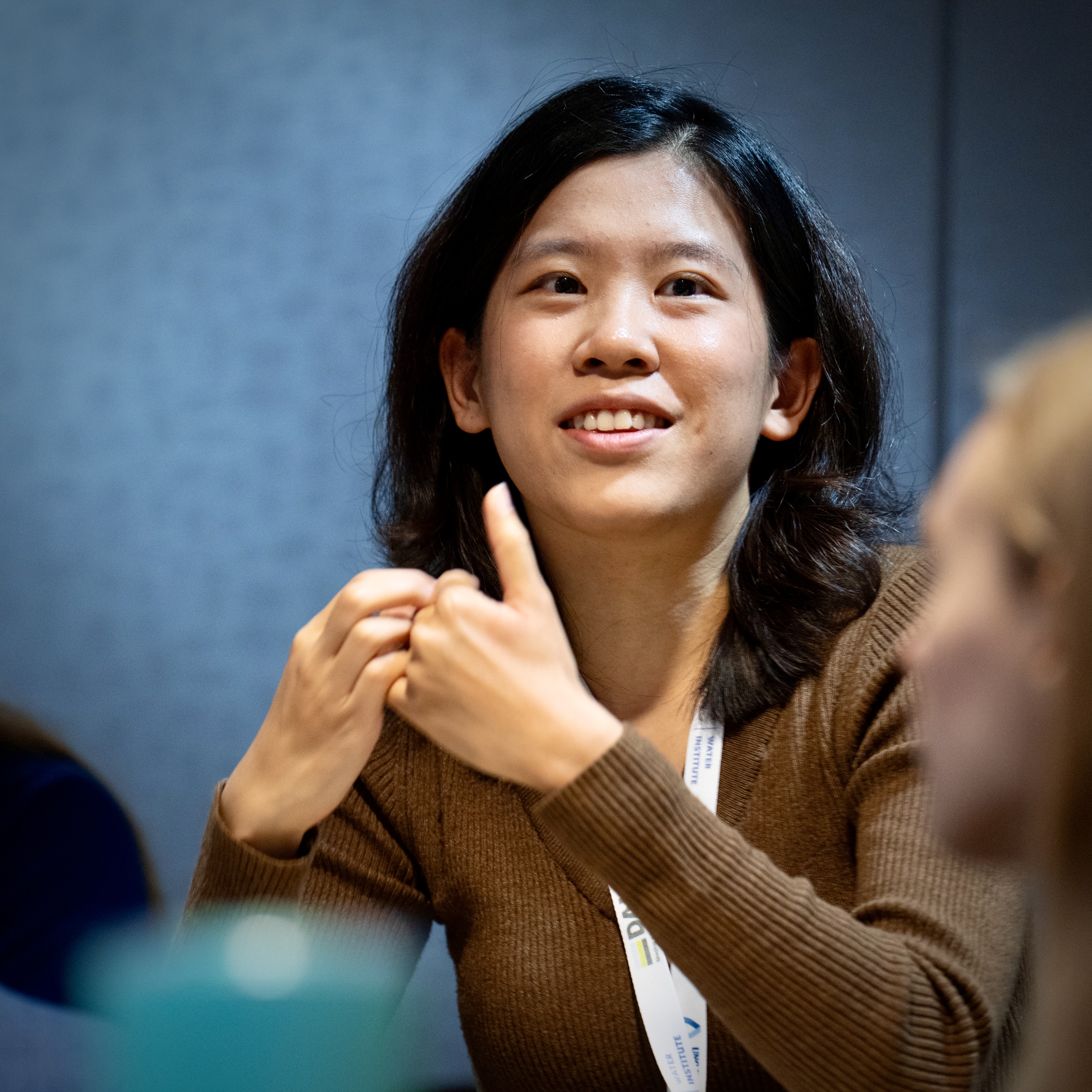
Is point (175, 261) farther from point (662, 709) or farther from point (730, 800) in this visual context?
point (730, 800)

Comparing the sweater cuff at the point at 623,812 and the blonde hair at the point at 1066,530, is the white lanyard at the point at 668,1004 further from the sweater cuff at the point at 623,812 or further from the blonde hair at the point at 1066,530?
the blonde hair at the point at 1066,530

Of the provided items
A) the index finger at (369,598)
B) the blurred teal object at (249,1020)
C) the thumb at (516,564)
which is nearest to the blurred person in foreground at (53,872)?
the index finger at (369,598)

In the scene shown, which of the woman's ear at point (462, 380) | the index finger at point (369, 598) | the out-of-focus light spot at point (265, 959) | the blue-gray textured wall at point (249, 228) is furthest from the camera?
the blue-gray textured wall at point (249, 228)

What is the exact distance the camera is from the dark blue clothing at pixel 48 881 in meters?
2.08

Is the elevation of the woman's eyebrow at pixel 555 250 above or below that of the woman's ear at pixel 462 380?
above

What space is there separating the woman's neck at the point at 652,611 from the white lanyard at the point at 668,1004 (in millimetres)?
150

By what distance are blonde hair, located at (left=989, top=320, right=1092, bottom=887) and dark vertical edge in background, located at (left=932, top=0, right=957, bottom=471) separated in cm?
213

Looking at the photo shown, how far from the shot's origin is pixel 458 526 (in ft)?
5.16

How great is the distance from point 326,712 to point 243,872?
0.56 ft

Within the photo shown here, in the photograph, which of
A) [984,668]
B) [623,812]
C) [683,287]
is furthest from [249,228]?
[984,668]

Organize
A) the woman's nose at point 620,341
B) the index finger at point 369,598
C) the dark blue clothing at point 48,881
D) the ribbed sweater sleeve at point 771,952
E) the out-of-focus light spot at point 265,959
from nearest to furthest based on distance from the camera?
the out-of-focus light spot at point 265,959 → the ribbed sweater sleeve at point 771,952 → the index finger at point 369,598 → the woman's nose at point 620,341 → the dark blue clothing at point 48,881

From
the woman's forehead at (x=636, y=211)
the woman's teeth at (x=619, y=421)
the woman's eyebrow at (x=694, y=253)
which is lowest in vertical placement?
the woman's teeth at (x=619, y=421)

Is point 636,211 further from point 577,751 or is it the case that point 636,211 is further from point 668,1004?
point 668,1004

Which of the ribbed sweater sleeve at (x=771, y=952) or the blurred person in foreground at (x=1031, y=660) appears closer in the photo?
the blurred person in foreground at (x=1031, y=660)
